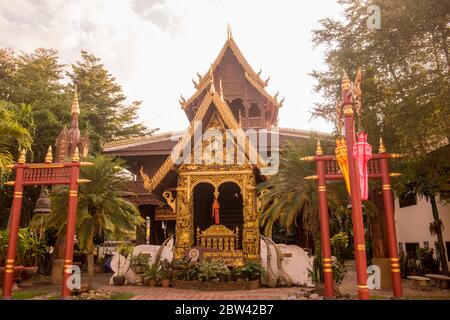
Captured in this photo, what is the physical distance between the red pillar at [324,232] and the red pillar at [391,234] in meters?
1.51

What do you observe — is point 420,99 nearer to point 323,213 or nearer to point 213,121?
point 323,213

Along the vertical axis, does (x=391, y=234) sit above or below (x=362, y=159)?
below

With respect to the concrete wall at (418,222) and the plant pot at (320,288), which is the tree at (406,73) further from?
the concrete wall at (418,222)

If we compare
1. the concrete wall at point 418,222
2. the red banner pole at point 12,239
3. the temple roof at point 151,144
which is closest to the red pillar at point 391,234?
the red banner pole at point 12,239

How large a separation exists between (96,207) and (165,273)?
3.93 meters

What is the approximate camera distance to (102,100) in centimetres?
2988

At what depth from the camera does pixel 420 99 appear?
10.2 metres

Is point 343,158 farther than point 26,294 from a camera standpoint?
No

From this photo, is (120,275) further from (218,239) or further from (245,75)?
(245,75)

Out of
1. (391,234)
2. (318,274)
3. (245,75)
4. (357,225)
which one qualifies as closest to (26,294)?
(318,274)

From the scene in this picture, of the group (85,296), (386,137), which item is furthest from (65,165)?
(386,137)

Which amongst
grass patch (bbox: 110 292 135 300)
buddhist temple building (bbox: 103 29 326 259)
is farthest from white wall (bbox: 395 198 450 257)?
grass patch (bbox: 110 292 135 300)

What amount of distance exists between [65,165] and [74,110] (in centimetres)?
742

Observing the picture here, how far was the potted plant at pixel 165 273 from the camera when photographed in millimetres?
13311
